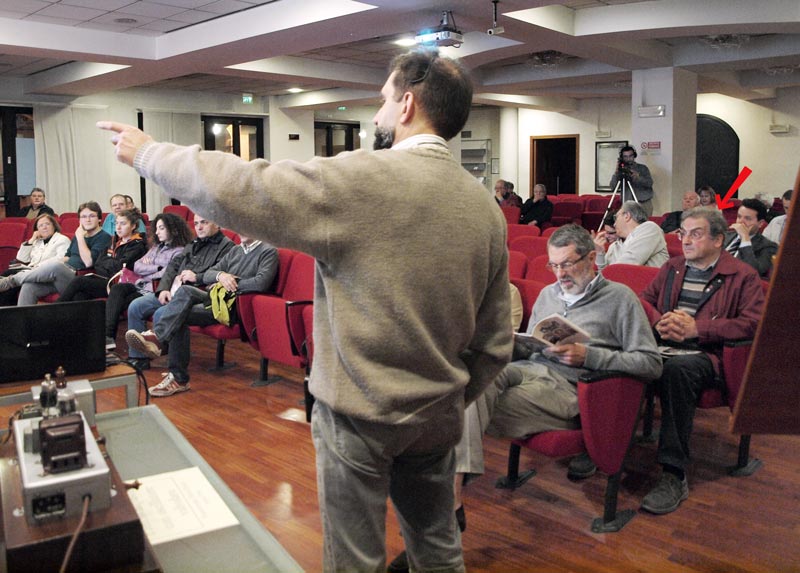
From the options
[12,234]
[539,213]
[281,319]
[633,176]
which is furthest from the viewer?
[539,213]

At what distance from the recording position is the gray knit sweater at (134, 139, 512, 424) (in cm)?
131

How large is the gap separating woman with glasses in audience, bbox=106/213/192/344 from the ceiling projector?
3.01m

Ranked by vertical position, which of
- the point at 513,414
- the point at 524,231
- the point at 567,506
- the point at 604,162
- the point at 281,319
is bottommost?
the point at 567,506

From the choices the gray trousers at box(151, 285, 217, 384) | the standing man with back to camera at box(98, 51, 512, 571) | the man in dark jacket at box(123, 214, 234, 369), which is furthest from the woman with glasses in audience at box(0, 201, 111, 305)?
the standing man with back to camera at box(98, 51, 512, 571)

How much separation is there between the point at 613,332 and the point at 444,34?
4.75m

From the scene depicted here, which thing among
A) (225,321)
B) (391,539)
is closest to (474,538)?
(391,539)

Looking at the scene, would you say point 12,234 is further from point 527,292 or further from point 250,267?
point 527,292

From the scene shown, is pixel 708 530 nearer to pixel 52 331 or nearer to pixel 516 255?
pixel 516 255

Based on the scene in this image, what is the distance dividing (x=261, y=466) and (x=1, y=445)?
7.29 feet

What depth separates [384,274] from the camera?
1.36 m

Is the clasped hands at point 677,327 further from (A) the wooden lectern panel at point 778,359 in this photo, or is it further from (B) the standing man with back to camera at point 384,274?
(A) the wooden lectern panel at point 778,359

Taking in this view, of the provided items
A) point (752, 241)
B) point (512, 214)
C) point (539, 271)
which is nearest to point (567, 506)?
point (539, 271)

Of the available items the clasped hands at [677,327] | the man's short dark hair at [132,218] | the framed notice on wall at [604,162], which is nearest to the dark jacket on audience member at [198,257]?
the man's short dark hair at [132,218]

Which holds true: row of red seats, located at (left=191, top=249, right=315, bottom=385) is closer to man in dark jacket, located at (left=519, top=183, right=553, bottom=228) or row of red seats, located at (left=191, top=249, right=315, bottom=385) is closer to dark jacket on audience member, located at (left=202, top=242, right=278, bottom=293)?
dark jacket on audience member, located at (left=202, top=242, right=278, bottom=293)
